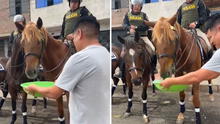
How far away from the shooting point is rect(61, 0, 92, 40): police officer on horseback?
166 centimetres

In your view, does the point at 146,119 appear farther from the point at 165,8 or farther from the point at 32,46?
the point at 32,46

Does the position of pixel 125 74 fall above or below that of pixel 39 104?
above

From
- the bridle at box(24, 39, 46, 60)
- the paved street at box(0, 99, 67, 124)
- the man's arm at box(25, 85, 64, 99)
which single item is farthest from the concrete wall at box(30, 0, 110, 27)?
the man's arm at box(25, 85, 64, 99)

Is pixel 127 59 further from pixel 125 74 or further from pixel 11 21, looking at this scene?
pixel 11 21

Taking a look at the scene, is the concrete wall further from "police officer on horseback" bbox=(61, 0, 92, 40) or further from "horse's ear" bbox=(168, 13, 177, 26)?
"horse's ear" bbox=(168, 13, 177, 26)

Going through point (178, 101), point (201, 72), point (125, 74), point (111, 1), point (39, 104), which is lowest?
point (39, 104)

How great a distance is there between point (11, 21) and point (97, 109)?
3.53 ft

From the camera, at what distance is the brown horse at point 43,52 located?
5.34 feet

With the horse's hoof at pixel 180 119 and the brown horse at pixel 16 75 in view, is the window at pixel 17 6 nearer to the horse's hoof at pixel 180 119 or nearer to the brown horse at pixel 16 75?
the brown horse at pixel 16 75

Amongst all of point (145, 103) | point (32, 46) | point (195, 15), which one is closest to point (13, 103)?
point (32, 46)

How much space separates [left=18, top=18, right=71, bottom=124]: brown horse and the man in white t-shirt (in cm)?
50

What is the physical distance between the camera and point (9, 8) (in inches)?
74.8

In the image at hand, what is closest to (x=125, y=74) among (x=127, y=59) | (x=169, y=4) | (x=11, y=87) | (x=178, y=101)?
(x=127, y=59)

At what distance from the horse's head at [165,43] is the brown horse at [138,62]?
6.3 inches
